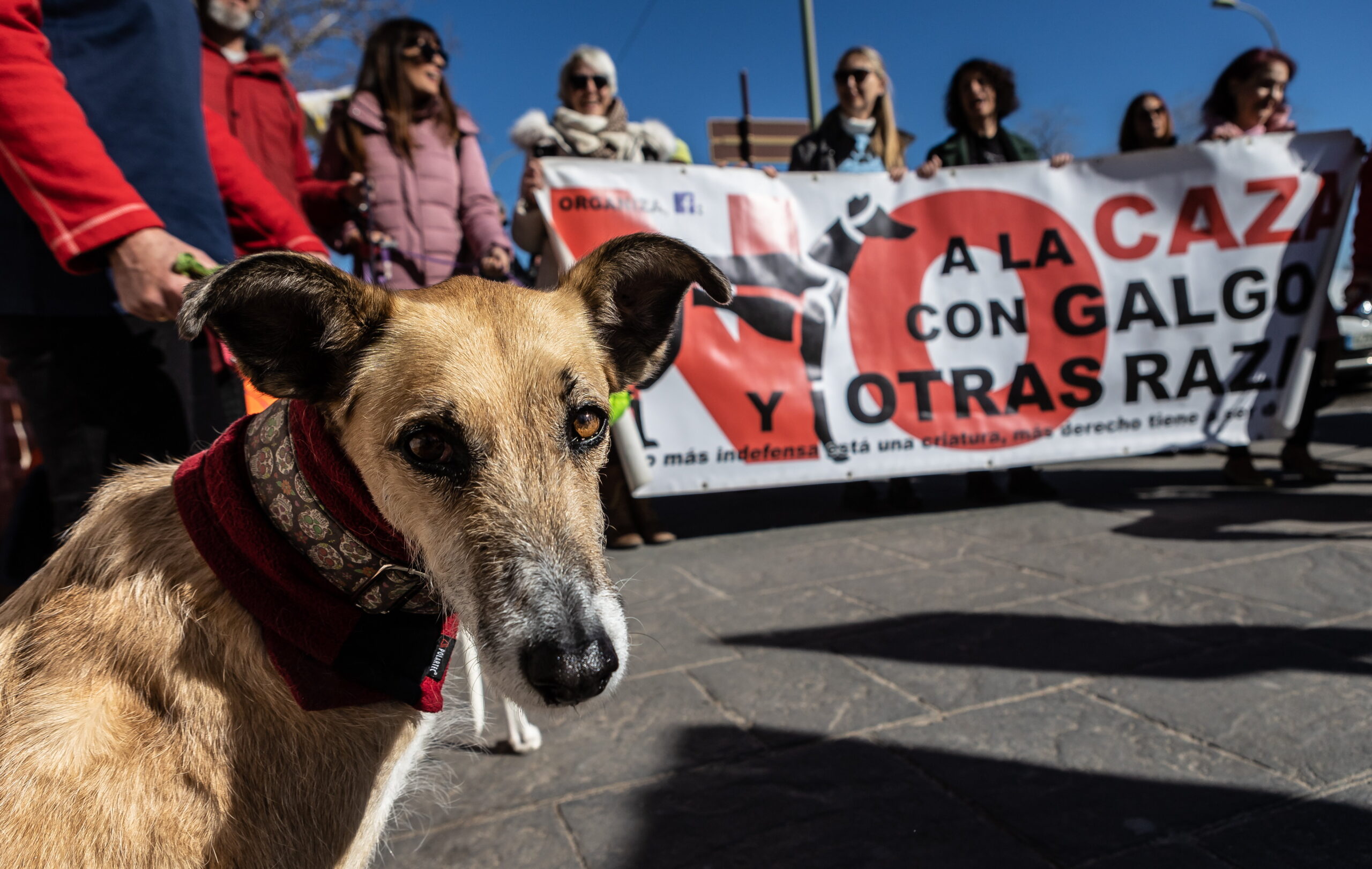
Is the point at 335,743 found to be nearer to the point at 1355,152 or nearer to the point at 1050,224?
the point at 1050,224

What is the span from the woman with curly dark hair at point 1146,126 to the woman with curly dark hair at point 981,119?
0.97 metres

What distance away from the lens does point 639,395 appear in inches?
215

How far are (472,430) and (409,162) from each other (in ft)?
11.0

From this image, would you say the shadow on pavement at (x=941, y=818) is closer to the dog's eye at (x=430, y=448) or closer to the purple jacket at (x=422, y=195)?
the dog's eye at (x=430, y=448)

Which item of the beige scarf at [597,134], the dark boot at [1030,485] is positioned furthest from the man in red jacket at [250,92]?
the dark boot at [1030,485]

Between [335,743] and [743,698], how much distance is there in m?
1.75

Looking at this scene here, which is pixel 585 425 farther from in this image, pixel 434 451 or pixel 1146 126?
pixel 1146 126

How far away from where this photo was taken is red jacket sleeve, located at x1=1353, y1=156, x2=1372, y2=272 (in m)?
5.26

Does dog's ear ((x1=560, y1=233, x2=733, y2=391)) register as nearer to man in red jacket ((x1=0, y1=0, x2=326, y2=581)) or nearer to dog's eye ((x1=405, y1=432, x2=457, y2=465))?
dog's eye ((x1=405, y1=432, x2=457, y2=465))

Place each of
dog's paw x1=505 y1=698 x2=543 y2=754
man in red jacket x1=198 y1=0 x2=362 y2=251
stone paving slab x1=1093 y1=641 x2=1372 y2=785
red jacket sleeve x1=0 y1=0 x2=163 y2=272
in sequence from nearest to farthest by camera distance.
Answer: red jacket sleeve x1=0 y1=0 x2=163 y2=272 < stone paving slab x1=1093 y1=641 x2=1372 y2=785 < dog's paw x1=505 y1=698 x2=543 y2=754 < man in red jacket x1=198 y1=0 x2=362 y2=251

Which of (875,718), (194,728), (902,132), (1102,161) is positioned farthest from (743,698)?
(902,132)

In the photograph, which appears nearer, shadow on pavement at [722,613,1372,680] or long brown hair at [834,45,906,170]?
shadow on pavement at [722,613,1372,680]

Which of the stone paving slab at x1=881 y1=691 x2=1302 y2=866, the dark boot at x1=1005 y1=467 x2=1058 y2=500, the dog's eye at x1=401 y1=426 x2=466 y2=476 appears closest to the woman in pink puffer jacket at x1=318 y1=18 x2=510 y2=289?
the dog's eye at x1=401 y1=426 x2=466 y2=476

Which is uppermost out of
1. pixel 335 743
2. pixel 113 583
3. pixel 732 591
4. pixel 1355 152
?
pixel 1355 152
